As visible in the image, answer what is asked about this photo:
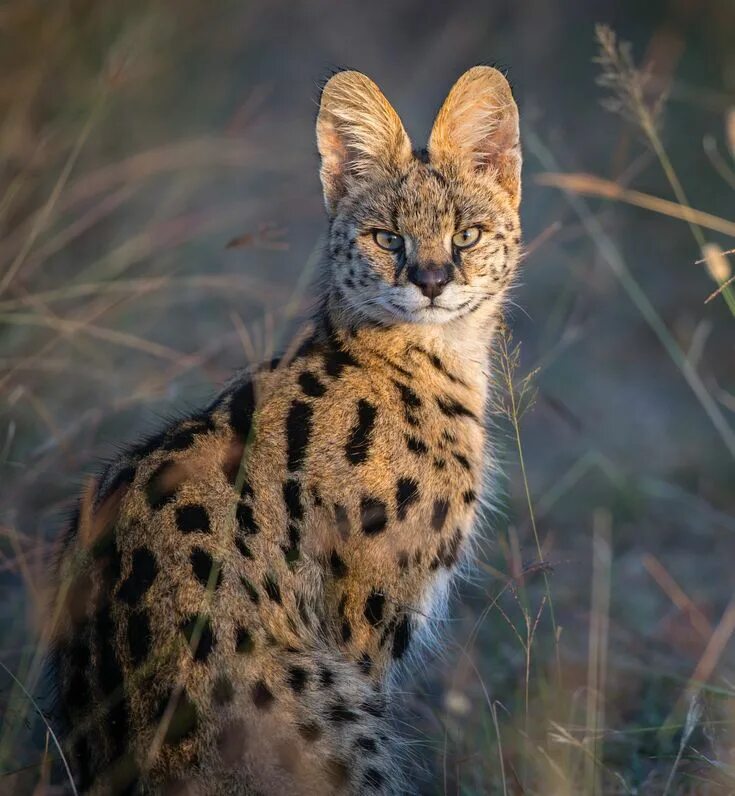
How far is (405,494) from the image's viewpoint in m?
4.12

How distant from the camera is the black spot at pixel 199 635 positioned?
11.2ft

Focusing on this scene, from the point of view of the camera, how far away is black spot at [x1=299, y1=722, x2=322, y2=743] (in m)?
3.43

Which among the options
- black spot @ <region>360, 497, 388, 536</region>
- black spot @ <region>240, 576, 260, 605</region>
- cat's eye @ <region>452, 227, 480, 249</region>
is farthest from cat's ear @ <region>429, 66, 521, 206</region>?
black spot @ <region>240, 576, 260, 605</region>

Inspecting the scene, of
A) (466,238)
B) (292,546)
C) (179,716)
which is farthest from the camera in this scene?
(466,238)

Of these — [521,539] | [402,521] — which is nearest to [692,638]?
[521,539]

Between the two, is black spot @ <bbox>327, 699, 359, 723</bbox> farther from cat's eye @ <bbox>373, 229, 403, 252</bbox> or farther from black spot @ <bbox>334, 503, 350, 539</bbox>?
cat's eye @ <bbox>373, 229, 403, 252</bbox>

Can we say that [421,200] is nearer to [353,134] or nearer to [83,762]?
[353,134]

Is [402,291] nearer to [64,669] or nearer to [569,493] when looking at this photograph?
[64,669]

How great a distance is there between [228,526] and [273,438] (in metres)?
0.44

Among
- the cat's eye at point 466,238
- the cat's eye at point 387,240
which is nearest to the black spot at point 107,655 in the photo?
the cat's eye at point 387,240

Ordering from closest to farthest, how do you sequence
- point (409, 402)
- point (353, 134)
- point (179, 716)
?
point (179, 716)
point (409, 402)
point (353, 134)

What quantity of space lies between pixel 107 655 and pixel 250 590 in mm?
445

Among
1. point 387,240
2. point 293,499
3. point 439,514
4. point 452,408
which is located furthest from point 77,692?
point 387,240

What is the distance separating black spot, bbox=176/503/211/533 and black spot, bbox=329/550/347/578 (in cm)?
49
